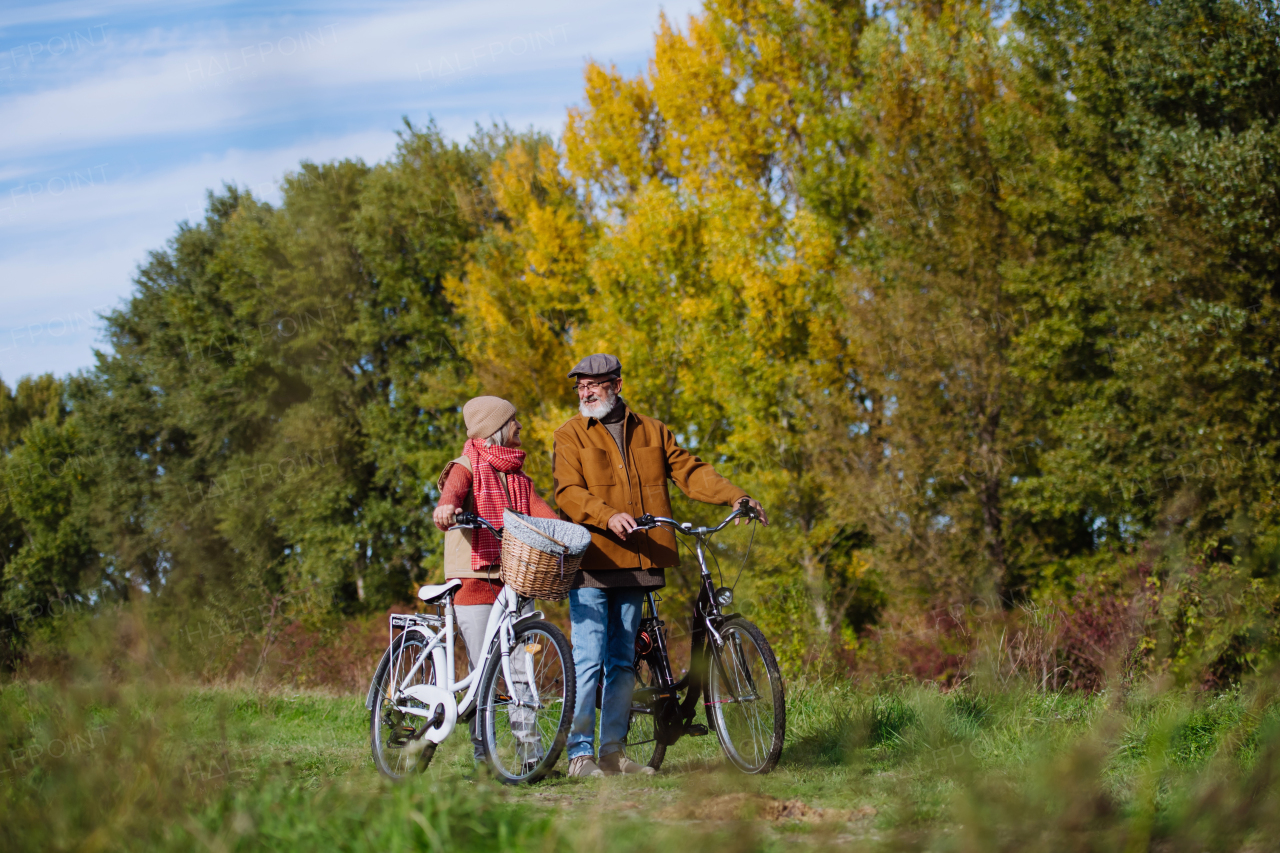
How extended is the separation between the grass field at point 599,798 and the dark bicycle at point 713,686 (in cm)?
26

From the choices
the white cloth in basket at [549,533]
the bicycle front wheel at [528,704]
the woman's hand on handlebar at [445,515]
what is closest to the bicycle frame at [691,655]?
the white cloth in basket at [549,533]

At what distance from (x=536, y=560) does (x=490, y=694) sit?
672 mm

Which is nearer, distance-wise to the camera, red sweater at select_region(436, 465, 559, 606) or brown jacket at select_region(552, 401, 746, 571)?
brown jacket at select_region(552, 401, 746, 571)

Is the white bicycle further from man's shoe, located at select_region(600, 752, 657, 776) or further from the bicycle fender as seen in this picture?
man's shoe, located at select_region(600, 752, 657, 776)

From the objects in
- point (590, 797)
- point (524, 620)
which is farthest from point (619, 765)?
point (590, 797)

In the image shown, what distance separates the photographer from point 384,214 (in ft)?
92.2

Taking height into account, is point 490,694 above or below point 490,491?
A: below

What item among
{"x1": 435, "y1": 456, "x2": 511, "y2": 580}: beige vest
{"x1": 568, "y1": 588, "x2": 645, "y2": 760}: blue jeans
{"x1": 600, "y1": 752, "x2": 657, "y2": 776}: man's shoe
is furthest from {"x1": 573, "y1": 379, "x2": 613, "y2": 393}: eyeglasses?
{"x1": 600, "y1": 752, "x2": 657, "y2": 776}: man's shoe

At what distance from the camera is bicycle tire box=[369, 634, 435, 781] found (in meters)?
5.12

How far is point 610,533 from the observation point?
203 inches

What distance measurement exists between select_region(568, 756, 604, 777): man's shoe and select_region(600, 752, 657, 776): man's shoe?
5 centimetres

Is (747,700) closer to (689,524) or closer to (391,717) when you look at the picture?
(689,524)

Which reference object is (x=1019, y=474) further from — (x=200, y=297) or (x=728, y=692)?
(x=200, y=297)

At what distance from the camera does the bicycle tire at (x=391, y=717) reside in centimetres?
512
